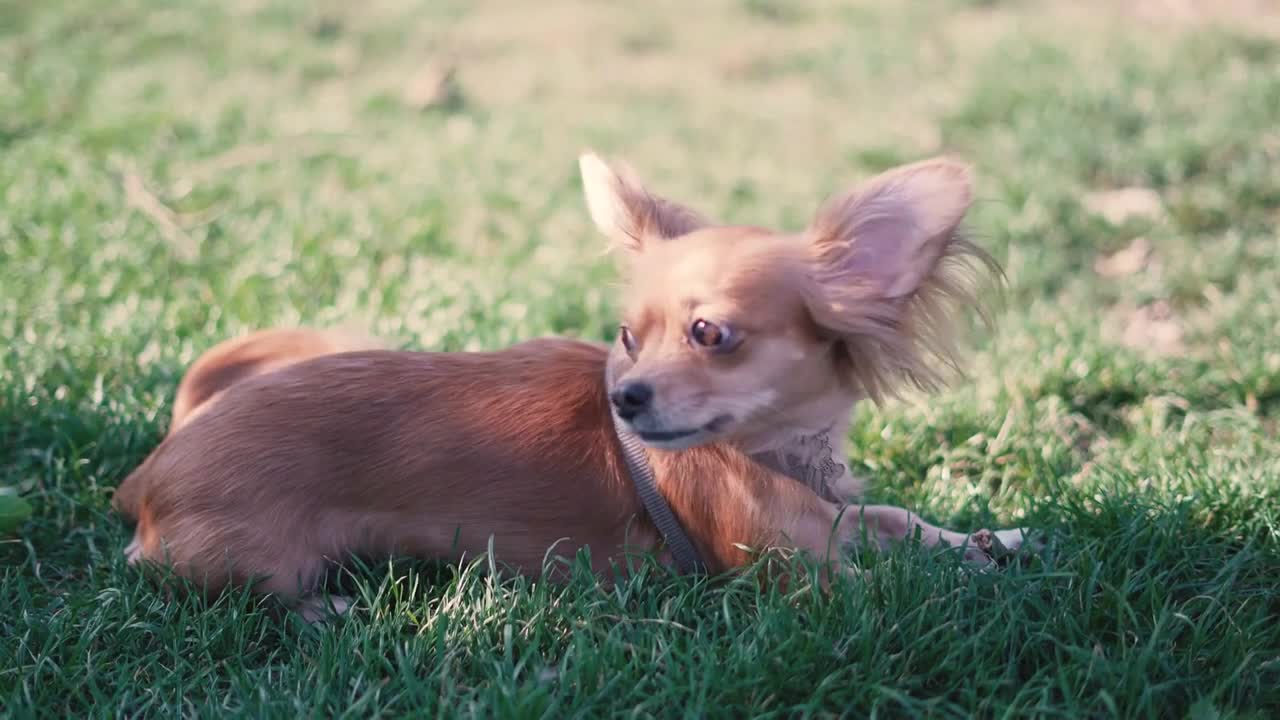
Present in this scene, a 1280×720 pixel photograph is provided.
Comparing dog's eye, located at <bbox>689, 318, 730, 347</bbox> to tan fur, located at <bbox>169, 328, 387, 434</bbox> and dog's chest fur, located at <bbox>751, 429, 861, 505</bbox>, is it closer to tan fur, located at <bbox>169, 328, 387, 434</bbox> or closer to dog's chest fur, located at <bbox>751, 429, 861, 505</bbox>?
dog's chest fur, located at <bbox>751, 429, 861, 505</bbox>

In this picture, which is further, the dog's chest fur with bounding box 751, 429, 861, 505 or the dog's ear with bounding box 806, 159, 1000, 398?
the dog's chest fur with bounding box 751, 429, 861, 505

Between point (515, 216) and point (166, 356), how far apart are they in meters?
2.17

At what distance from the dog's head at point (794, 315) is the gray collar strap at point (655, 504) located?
18 centimetres

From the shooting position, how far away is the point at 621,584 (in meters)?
2.62

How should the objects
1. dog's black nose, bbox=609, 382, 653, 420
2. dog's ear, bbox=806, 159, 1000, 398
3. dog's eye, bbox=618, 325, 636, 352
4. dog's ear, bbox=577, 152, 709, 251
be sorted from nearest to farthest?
dog's black nose, bbox=609, 382, 653, 420
dog's ear, bbox=806, 159, 1000, 398
dog's eye, bbox=618, 325, 636, 352
dog's ear, bbox=577, 152, 709, 251

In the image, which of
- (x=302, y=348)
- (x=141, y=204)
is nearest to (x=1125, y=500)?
(x=302, y=348)

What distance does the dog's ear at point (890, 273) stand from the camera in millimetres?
2428

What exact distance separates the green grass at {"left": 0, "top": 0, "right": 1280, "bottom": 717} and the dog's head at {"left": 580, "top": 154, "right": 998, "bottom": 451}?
42 centimetres

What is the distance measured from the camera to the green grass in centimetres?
234

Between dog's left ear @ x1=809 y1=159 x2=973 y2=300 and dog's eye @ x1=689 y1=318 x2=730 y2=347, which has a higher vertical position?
dog's left ear @ x1=809 y1=159 x2=973 y2=300

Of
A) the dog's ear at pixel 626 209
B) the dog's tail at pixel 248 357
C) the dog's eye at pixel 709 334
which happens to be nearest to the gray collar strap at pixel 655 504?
the dog's eye at pixel 709 334

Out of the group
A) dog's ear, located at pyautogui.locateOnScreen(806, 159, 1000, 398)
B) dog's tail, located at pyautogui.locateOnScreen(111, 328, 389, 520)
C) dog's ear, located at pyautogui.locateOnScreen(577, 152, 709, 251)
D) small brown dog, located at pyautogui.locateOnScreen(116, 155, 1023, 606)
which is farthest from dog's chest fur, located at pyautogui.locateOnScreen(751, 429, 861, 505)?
dog's tail, located at pyautogui.locateOnScreen(111, 328, 389, 520)

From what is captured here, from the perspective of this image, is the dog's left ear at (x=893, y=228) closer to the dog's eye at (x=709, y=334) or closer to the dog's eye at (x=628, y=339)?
the dog's eye at (x=709, y=334)

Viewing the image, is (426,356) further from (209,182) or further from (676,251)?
(209,182)
